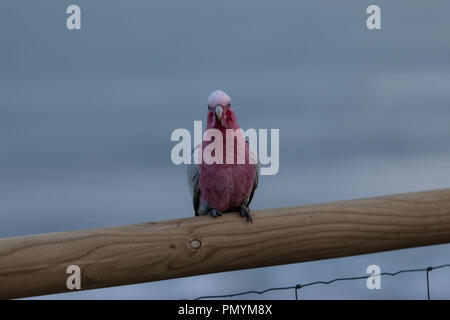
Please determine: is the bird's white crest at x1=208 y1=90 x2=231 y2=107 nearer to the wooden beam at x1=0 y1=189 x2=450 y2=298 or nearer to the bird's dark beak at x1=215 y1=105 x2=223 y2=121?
the bird's dark beak at x1=215 y1=105 x2=223 y2=121

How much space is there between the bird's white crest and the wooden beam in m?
0.70

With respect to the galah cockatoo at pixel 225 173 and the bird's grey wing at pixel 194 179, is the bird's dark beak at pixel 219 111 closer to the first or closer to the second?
the galah cockatoo at pixel 225 173

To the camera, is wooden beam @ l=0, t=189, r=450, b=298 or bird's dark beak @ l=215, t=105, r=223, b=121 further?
bird's dark beak @ l=215, t=105, r=223, b=121

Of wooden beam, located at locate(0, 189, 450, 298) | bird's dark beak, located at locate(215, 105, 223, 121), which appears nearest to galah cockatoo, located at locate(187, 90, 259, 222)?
bird's dark beak, located at locate(215, 105, 223, 121)

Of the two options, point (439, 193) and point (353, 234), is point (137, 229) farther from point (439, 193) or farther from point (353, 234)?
point (439, 193)

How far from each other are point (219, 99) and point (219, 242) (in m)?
0.90

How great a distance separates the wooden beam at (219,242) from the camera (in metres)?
1.86

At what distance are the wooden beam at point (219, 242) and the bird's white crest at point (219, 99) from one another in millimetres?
705

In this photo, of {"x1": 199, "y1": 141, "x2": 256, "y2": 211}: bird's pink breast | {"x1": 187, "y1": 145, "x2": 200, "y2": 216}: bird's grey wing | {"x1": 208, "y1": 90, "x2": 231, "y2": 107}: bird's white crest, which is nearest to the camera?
{"x1": 208, "y1": 90, "x2": 231, "y2": 107}: bird's white crest

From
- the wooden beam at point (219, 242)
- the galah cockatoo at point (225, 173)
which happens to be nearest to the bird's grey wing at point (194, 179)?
the galah cockatoo at point (225, 173)

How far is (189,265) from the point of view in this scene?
200 centimetres

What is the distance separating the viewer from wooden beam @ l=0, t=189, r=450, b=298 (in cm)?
186
